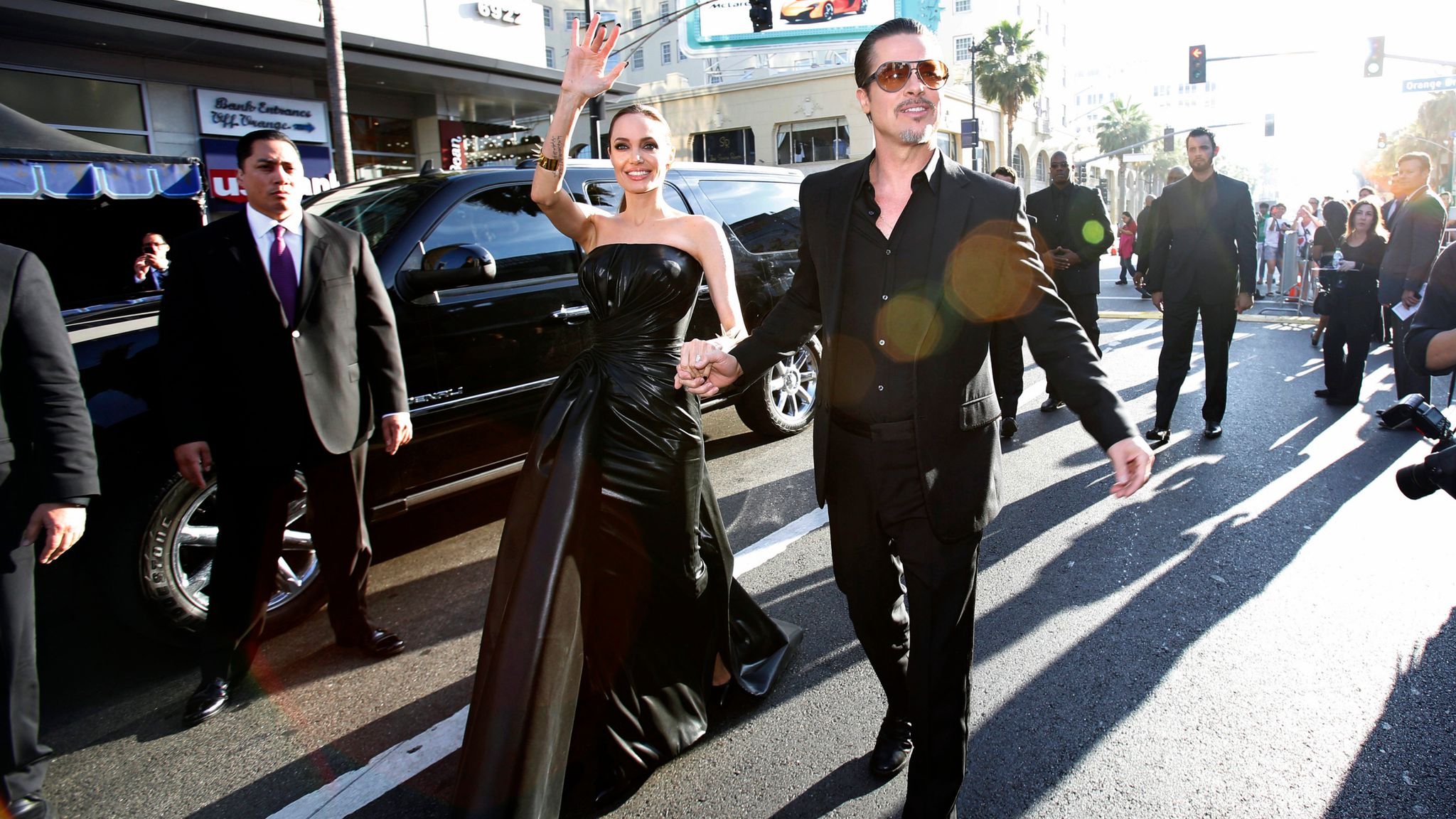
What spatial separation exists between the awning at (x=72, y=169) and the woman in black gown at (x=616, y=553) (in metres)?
5.66

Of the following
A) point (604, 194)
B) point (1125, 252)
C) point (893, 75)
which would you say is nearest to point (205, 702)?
point (893, 75)

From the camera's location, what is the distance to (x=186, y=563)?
3627mm

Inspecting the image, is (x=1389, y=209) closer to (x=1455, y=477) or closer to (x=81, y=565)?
(x=1455, y=477)

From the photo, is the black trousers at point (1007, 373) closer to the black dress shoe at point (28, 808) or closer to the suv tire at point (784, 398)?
the suv tire at point (784, 398)

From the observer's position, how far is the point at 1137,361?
9.55 meters

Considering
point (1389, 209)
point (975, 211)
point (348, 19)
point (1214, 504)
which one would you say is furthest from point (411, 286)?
point (348, 19)

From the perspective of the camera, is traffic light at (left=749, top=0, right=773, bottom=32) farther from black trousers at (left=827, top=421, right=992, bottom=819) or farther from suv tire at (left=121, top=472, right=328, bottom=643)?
black trousers at (left=827, top=421, right=992, bottom=819)

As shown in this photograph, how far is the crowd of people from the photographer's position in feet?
7.24

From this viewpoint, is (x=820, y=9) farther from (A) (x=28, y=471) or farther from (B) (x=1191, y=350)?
(A) (x=28, y=471)

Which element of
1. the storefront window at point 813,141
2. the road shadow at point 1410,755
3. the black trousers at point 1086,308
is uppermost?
the storefront window at point 813,141

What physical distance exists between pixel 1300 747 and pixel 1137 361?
7.48 metres

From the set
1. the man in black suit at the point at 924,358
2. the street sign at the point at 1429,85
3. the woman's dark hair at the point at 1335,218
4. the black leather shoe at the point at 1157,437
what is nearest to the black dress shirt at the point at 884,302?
the man in black suit at the point at 924,358

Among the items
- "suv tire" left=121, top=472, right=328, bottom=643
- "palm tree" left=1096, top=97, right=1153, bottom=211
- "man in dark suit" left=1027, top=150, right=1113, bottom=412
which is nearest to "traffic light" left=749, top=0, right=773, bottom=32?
"man in dark suit" left=1027, top=150, right=1113, bottom=412

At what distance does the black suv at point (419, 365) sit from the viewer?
3.24 metres
